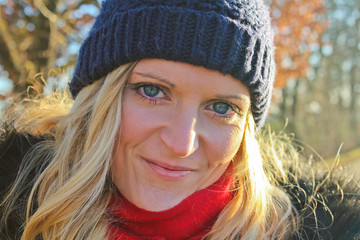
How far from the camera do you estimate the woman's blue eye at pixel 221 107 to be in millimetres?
1907

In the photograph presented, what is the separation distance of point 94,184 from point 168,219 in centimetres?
46

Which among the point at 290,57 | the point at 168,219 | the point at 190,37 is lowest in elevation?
the point at 168,219

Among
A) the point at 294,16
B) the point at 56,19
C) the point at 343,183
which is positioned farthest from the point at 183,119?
the point at 294,16

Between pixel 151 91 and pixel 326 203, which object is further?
pixel 326 203

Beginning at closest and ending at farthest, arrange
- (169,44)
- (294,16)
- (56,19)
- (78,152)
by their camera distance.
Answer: (169,44)
(78,152)
(56,19)
(294,16)

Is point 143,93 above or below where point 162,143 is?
above

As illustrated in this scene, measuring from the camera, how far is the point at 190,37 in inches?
69.5

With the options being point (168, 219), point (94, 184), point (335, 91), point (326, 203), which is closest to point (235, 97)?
point (168, 219)

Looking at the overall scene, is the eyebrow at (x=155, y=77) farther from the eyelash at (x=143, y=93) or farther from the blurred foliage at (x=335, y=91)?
the blurred foliage at (x=335, y=91)

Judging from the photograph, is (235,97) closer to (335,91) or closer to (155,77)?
(155,77)

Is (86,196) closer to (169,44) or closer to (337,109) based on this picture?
(169,44)

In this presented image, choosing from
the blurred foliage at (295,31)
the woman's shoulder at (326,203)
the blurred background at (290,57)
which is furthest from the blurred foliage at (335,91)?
the woman's shoulder at (326,203)

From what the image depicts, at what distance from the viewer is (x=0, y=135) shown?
225 cm

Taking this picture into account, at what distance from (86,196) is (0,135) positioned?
2.58ft
